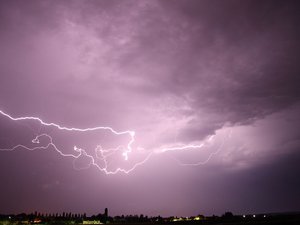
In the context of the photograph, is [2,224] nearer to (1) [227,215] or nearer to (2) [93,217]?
(2) [93,217]

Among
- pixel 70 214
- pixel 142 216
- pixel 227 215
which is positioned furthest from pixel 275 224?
pixel 70 214

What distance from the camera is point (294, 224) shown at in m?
33.2

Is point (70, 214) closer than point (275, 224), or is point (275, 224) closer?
point (275, 224)

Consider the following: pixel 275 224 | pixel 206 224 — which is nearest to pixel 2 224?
pixel 206 224

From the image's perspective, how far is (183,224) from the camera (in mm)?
35875

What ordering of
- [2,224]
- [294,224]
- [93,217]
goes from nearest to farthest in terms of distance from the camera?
[2,224] < [294,224] < [93,217]

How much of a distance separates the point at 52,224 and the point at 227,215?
2986cm

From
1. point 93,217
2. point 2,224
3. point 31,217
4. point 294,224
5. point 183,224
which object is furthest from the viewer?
point 93,217

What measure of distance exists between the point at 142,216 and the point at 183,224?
16693 millimetres

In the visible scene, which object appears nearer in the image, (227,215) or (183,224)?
(183,224)

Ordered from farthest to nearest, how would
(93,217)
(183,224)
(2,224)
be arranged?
(93,217) → (183,224) → (2,224)

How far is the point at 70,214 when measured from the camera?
5097cm

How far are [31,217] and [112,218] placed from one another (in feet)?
43.2

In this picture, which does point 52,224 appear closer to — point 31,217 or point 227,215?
point 31,217
